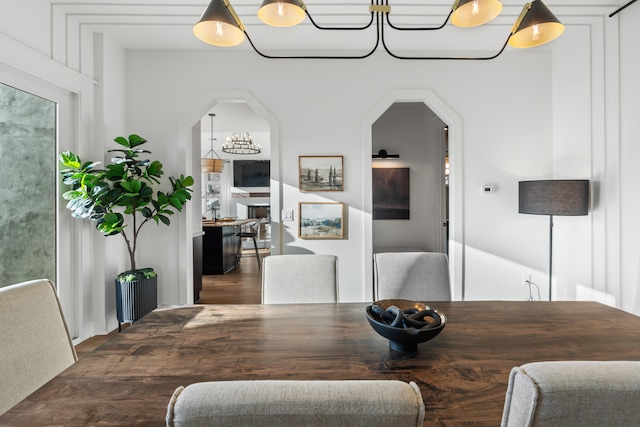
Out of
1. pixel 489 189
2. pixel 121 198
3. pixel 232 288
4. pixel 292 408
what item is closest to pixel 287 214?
pixel 121 198

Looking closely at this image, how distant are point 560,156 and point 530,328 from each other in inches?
108

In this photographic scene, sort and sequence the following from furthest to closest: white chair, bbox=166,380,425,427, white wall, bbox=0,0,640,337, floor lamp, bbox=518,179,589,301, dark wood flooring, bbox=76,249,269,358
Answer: dark wood flooring, bbox=76,249,269,358 → white wall, bbox=0,0,640,337 → floor lamp, bbox=518,179,589,301 → white chair, bbox=166,380,425,427

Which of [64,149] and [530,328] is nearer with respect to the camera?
[530,328]

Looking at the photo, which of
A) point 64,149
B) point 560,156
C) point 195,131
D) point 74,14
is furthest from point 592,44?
point 64,149

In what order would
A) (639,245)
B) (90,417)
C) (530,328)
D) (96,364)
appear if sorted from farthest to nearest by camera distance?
(639,245) < (530,328) < (96,364) < (90,417)

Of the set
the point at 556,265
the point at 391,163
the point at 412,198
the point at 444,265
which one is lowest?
the point at 556,265


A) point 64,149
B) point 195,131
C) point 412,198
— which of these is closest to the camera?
point 64,149

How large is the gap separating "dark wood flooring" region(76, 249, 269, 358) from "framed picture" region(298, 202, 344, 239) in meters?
1.31

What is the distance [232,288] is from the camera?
4.88 meters

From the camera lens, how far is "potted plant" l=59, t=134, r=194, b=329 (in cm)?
277

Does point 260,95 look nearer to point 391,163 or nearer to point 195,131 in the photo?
point 195,131

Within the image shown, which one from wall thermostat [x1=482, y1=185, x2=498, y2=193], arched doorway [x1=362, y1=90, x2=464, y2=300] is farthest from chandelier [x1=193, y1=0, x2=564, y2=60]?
wall thermostat [x1=482, y1=185, x2=498, y2=193]

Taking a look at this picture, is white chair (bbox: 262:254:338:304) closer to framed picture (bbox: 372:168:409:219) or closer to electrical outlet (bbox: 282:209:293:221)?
electrical outlet (bbox: 282:209:293:221)

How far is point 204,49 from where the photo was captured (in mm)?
3461
